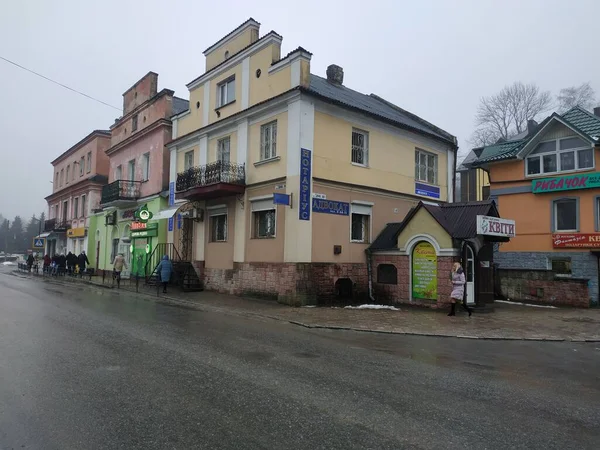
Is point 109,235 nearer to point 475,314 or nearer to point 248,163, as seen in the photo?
point 248,163

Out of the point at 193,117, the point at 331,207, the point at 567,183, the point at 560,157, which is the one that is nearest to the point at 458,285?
the point at 331,207

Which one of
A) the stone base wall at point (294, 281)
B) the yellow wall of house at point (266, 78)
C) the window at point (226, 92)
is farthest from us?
the window at point (226, 92)

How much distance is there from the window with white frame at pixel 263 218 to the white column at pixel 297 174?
1158 millimetres

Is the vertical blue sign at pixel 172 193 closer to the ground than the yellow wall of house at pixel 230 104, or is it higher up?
closer to the ground

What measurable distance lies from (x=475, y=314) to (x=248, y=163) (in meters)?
10.0

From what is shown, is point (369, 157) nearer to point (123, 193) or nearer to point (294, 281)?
point (294, 281)

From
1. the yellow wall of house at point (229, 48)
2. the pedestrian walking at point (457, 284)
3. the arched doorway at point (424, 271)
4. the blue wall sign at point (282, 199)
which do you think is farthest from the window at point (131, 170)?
the pedestrian walking at point (457, 284)

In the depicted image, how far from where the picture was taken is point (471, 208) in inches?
591

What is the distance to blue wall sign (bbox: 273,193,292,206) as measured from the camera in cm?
1481

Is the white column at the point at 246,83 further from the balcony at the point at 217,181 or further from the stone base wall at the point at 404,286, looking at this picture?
the stone base wall at the point at 404,286

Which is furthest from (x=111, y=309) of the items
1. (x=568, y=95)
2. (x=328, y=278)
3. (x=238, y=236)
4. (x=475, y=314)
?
(x=568, y=95)

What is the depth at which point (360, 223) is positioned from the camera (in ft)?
57.8

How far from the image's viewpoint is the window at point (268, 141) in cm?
1656

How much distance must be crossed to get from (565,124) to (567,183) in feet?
8.47
